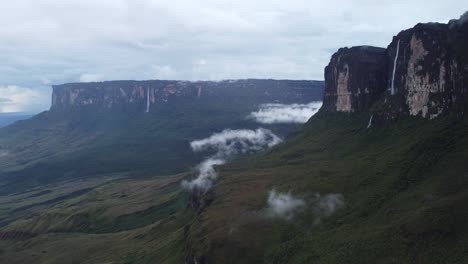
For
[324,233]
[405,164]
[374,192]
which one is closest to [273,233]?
[324,233]

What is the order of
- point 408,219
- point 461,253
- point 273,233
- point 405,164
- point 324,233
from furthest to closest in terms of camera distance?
1. point 405,164
2. point 273,233
3. point 324,233
4. point 408,219
5. point 461,253

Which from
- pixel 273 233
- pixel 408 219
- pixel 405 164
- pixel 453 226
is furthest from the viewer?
pixel 405 164

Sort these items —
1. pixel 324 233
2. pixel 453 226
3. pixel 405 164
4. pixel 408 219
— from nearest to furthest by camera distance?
1. pixel 453 226
2. pixel 408 219
3. pixel 324 233
4. pixel 405 164

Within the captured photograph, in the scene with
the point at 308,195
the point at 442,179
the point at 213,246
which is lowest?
the point at 213,246

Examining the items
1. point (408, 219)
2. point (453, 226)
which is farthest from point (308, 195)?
point (453, 226)

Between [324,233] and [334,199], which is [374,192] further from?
[324,233]

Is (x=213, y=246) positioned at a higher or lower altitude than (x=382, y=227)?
lower

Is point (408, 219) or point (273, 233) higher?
point (408, 219)

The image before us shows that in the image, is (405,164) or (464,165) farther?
(405,164)

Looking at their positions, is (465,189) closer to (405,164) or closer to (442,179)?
(442,179)
